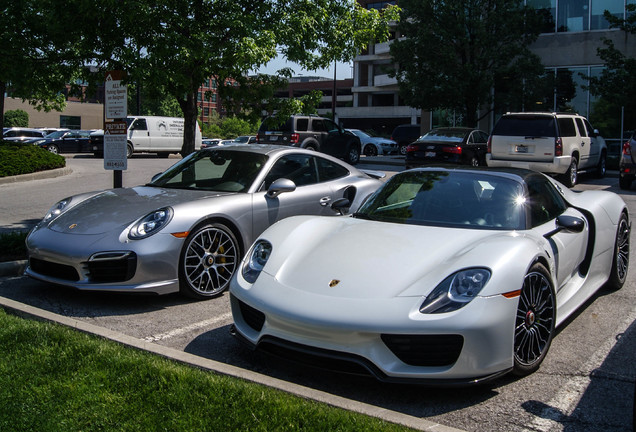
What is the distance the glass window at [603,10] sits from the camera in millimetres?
25391

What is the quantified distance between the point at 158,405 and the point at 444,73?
23238 millimetres

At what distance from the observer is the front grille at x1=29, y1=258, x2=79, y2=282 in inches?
220

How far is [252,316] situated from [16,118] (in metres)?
67.0

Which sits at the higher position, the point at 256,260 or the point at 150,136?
the point at 150,136

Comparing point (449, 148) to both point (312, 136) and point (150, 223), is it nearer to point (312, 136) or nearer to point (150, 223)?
point (312, 136)

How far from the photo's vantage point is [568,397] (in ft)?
12.3

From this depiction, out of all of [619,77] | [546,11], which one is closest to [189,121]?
[619,77]

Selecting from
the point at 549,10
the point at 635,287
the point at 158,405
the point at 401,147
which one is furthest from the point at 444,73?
the point at 158,405

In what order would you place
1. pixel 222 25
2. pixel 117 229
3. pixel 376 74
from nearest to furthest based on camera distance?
pixel 117 229 → pixel 222 25 → pixel 376 74

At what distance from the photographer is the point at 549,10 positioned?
1055 inches

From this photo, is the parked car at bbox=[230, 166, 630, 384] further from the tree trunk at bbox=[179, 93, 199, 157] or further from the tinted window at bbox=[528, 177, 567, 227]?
the tree trunk at bbox=[179, 93, 199, 157]

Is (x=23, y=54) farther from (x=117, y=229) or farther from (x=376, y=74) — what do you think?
(x=376, y=74)

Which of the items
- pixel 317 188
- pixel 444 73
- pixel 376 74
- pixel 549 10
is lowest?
pixel 317 188

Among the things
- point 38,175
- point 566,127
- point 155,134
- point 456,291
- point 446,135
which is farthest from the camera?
point 155,134
